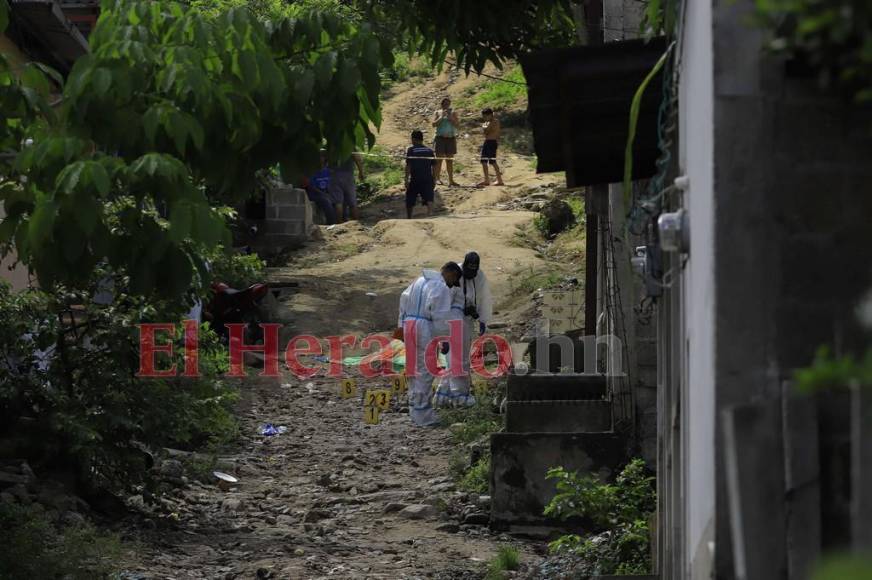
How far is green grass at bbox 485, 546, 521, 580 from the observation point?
30.2 feet

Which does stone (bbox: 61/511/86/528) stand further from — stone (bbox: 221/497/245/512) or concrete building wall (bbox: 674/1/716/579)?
concrete building wall (bbox: 674/1/716/579)

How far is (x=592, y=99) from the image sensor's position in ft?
22.5

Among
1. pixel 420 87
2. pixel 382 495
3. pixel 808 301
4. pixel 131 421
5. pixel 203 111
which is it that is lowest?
pixel 382 495

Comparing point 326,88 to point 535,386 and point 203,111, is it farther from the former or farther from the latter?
point 535,386

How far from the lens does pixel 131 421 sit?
10.5m

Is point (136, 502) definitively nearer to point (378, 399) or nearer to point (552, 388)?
point (552, 388)

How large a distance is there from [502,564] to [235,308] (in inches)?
374

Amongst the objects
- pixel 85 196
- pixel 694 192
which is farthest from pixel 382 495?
pixel 694 192

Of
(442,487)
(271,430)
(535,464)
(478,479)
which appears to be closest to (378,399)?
(271,430)

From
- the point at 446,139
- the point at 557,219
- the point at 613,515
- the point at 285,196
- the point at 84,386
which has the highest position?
the point at 446,139

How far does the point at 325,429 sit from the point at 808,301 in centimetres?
1166

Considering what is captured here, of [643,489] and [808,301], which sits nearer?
[808,301]

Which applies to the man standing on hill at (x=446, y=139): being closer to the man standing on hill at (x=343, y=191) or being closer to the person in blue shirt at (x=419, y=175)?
the person in blue shirt at (x=419, y=175)

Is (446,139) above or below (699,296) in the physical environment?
above
